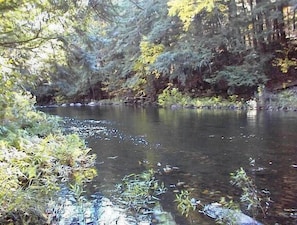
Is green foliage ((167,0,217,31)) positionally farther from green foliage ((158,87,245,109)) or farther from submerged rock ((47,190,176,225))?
submerged rock ((47,190,176,225))

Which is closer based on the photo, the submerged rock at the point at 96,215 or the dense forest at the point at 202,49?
the submerged rock at the point at 96,215

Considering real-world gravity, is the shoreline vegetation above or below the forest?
below

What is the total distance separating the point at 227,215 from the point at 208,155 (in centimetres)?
386

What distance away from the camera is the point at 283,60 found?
21.5 meters

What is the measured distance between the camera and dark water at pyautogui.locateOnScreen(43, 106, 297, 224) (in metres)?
5.48

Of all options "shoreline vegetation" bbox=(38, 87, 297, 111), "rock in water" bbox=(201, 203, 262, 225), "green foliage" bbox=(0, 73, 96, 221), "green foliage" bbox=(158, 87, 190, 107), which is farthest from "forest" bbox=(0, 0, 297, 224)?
"rock in water" bbox=(201, 203, 262, 225)

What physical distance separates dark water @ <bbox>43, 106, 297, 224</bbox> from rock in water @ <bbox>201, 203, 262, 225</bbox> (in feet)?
0.48

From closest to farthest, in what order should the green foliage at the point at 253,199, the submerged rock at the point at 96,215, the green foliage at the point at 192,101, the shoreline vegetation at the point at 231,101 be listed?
the submerged rock at the point at 96,215 → the green foliage at the point at 253,199 → the shoreline vegetation at the point at 231,101 → the green foliage at the point at 192,101

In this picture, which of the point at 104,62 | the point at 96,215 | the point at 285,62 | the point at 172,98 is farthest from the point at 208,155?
the point at 104,62

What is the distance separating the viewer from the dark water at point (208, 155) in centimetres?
548

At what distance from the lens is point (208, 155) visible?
8.24m

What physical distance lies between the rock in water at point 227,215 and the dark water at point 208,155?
145mm

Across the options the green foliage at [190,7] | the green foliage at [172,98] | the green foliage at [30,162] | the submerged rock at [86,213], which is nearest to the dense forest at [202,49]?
the green foliage at [190,7]

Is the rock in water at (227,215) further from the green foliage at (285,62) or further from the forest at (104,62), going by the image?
the green foliage at (285,62)
